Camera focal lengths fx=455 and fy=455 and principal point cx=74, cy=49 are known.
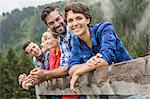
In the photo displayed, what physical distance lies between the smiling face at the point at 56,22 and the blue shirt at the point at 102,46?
98 cm

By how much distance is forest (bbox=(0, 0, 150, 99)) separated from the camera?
4941 cm

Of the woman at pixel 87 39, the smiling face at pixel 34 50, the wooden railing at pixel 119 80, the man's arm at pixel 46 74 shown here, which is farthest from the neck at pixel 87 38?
the smiling face at pixel 34 50

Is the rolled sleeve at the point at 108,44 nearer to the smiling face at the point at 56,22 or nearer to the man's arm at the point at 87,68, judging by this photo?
the man's arm at the point at 87,68

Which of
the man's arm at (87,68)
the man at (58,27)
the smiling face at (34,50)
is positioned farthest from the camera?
the smiling face at (34,50)

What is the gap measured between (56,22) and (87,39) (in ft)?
3.80

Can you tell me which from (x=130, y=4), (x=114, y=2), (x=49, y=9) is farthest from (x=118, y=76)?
(x=114, y=2)

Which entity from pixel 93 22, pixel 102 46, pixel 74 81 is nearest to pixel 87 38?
pixel 102 46

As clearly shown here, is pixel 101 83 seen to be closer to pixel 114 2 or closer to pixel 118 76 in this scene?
pixel 118 76

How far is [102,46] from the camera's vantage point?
2.25 meters

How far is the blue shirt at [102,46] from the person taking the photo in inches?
87.4

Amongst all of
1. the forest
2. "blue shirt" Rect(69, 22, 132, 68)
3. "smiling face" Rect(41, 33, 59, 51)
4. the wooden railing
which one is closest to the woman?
"blue shirt" Rect(69, 22, 132, 68)

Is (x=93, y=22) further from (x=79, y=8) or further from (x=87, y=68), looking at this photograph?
(x=87, y=68)

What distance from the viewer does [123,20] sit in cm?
8125

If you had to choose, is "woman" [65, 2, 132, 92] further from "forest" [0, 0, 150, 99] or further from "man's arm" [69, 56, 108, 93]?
"forest" [0, 0, 150, 99]
